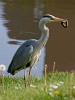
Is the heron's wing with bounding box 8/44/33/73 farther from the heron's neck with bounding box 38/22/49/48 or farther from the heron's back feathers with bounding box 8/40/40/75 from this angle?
the heron's neck with bounding box 38/22/49/48

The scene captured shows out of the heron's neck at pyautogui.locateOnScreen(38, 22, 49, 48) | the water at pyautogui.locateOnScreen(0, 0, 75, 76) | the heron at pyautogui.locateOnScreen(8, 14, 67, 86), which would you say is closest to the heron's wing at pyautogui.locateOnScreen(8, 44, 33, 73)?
the heron at pyautogui.locateOnScreen(8, 14, 67, 86)

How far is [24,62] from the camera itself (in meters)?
7.42

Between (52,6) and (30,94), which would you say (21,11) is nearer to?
(52,6)

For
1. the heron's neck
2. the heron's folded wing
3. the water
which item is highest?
the heron's neck

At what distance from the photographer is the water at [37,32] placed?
12.0m

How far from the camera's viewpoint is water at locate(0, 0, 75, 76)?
12.0 m

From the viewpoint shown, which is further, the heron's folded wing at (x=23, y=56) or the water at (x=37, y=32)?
the water at (x=37, y=32)

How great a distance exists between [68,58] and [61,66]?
3.33 feet

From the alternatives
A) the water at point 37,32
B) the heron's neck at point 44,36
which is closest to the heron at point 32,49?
the heron's neck at point 44,36

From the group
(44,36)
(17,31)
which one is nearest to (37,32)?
(17,31)

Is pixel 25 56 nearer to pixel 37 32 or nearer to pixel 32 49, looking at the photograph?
pixel 32 49

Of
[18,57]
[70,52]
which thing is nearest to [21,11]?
[70,52]

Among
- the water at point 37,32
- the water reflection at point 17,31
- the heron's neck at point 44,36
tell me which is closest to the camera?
the heron's neck at point 44,36

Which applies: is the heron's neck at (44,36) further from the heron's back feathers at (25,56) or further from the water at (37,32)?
the water at (37,32)
